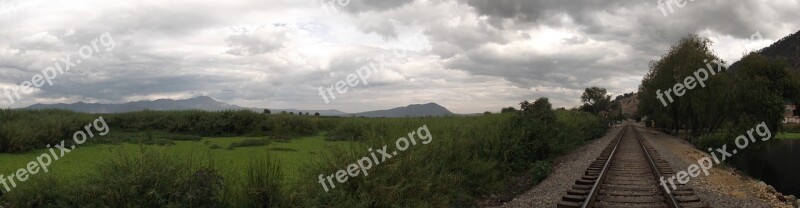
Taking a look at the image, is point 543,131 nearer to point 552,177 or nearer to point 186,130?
point 552,177

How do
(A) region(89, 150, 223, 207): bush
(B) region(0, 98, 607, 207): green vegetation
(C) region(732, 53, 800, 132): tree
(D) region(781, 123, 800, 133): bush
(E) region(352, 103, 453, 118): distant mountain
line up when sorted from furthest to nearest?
(D) region(781, 123, 800, 133): bush
(C) region(732, 53, 800, 132): tree
(E) region(352, 103, 453, 118): distant mountain
(B) region(0, 98, 607, 207): green vegetation
(A) region(89, 150, 223, 207): bush

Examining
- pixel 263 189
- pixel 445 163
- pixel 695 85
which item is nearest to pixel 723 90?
pixel 695 85

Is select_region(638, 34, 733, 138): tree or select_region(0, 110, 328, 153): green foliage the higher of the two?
select_region(638, 34, 733, 138): tree

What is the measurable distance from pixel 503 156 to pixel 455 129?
2605mm

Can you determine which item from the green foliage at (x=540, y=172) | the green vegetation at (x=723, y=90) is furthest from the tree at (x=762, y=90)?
the green foliage at (x=540, y=172)

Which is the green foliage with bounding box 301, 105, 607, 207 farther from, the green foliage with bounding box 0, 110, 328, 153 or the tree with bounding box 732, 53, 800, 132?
the tree with bounding box 732, 53, 800, 132

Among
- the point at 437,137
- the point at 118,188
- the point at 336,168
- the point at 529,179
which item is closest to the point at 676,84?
the point at 529,179

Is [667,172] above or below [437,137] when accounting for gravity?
below

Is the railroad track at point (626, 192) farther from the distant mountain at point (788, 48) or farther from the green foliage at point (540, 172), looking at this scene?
the distant mountain at point (788, 48)

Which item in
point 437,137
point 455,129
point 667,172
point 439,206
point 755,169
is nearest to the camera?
point 439,206

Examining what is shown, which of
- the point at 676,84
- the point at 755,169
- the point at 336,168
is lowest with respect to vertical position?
the point at 755,169

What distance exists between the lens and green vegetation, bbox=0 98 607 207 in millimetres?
6691

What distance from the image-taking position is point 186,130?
24547 millimetres

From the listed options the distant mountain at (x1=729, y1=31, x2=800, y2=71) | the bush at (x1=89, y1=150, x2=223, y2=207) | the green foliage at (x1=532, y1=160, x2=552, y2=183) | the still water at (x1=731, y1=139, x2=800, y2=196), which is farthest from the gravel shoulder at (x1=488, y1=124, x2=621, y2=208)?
the distant mountain at (x1=729, y1=31, x2=800, y2=71)
